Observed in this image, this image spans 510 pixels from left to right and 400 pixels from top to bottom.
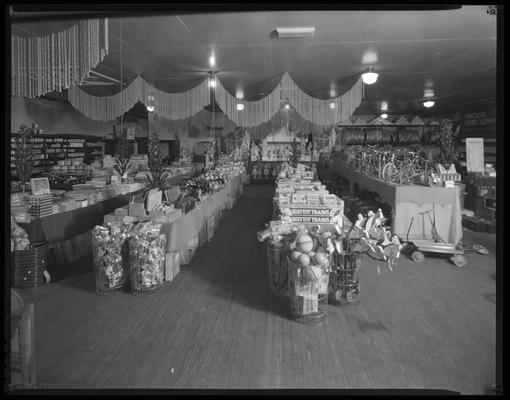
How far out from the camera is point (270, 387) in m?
2.37

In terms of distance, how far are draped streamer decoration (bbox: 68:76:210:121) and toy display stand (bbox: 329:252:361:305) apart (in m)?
4.76

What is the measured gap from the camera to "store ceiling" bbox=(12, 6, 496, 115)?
15.0 feet

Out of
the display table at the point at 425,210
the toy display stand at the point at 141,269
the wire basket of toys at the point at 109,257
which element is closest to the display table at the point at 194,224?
the toy display stand at the point at 141,269

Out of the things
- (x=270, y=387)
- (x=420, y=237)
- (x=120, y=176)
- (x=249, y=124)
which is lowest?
(x=270, y=387)

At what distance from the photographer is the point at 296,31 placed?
494cm

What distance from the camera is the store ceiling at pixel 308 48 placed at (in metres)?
4.56

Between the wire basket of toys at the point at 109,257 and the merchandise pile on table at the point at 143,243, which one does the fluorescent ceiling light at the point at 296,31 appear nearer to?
the merchandise pile on table at the point at 143,243

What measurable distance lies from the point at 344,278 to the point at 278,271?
0.59 metres

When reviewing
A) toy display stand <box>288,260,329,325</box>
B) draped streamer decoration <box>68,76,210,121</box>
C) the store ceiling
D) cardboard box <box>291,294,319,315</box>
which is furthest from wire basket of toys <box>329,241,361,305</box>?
draped streamer decoration <box>68,76,210,121</box>

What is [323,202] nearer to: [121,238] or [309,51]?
[121,238]

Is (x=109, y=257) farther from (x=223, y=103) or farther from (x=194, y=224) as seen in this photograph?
(x=223, y=103)

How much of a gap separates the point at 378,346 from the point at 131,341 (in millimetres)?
1773

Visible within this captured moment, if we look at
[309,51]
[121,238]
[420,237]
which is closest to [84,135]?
[309,51]

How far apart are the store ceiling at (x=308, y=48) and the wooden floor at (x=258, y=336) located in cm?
250
